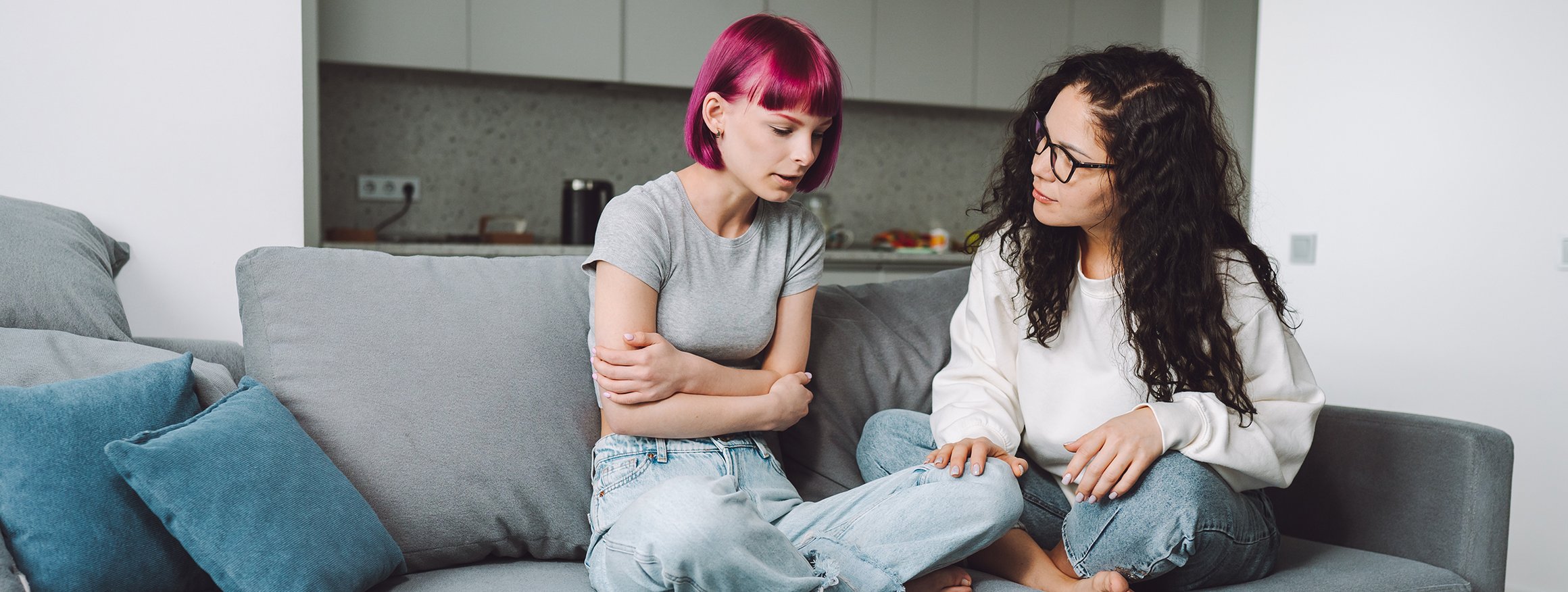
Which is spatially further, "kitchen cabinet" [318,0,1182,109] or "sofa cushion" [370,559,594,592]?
"kitchen cabinet" [318,0,1182,109]

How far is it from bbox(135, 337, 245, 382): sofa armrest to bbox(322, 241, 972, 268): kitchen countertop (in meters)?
1.30

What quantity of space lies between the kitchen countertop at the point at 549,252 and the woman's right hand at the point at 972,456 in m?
1.95

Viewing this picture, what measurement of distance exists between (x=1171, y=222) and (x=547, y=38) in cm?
296

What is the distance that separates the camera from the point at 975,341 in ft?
5.29

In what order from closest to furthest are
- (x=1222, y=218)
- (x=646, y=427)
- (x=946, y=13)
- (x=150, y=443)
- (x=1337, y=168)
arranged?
(x=150, y=443), (x=646, y=427), (x=1222, y=218), (x=1337, y=168), (x=946, y=13)

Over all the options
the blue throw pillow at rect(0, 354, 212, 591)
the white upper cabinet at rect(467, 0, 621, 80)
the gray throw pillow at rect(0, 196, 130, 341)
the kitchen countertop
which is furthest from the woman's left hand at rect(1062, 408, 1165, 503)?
the white upper cabinet at rect(467, 0, 621, 80)

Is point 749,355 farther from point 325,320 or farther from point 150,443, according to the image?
point 150,443

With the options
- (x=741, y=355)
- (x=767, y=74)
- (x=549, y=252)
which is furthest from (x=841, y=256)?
(x=767, y=74)

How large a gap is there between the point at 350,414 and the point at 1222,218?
1215 mm

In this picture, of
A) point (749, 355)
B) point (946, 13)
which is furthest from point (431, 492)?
point (946, 13)

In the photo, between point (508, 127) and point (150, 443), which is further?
point (508, 127)

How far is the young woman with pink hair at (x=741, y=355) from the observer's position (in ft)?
3.97

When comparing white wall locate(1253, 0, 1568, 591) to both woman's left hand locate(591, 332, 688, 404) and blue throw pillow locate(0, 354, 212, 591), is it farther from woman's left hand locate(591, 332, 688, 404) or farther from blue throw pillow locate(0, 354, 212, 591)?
blue throw pillow locate(0, 354, 212, 591)

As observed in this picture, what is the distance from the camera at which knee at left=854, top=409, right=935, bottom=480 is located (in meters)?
1.54
